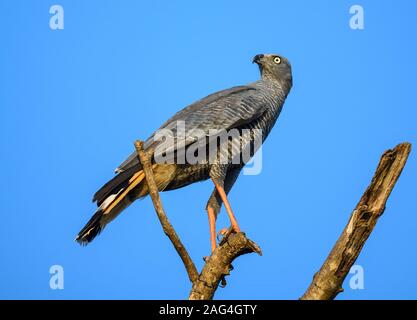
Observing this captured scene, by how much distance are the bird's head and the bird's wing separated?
74 cm

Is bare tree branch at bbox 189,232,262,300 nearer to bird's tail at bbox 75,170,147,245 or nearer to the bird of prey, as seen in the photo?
the bird of prey

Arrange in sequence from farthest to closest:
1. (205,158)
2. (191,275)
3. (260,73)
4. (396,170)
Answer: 1. (260,73)
2. (205,158)
3. (191,275)
4. (396,170)

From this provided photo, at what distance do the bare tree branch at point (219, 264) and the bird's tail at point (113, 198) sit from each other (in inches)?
62.1

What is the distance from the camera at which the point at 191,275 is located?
7008mm

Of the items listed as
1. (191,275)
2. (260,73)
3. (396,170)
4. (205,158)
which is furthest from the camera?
(260,73)

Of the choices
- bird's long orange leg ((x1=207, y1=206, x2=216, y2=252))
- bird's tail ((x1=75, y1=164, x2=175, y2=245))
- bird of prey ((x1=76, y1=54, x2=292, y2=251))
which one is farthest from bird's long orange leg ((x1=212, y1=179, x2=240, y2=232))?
bird's tail ((x1=75, y1=164, x2=175, y2=245))

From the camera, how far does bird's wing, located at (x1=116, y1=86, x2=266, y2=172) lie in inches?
351

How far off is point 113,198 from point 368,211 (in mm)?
3228
